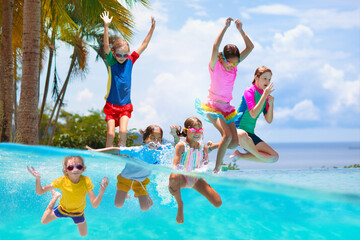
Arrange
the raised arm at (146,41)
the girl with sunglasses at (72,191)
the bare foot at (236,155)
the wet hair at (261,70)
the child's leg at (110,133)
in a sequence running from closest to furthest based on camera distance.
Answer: the girl with sunglasses at (72,191) → the child's leg at (110,133) → the wet hair at (261,70) → the raised arm at (146,41) → the bare foot at (236,155)

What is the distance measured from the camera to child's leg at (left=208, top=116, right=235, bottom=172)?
693cm

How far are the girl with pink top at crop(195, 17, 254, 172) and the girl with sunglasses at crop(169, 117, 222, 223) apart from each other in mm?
914

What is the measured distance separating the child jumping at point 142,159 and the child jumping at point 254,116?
1735mm

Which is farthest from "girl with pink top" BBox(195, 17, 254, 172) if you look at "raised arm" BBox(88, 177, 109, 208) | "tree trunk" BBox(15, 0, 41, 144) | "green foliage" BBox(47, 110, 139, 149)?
"green foliage" BBox(47, 110, 139, 149)

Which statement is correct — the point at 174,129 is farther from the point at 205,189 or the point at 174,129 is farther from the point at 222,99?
the point at 222,99

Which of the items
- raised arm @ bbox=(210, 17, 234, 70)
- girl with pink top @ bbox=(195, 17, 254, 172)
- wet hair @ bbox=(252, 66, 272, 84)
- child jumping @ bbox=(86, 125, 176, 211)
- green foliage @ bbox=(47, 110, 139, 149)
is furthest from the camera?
green foliage @ bbox=(47, 110, 139, 149)

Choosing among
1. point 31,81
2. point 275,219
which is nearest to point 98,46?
point 31,81

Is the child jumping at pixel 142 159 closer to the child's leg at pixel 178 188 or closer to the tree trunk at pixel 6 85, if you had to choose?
the child's leg at pixel 178 188

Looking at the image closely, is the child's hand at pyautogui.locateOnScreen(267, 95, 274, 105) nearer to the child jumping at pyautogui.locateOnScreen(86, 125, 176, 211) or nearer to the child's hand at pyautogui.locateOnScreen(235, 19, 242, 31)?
the child's hand at pyautogui.locateOnScreen(235, 19, 242, 31)

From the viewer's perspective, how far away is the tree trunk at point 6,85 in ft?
37.3

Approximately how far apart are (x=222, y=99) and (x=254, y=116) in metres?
0.66

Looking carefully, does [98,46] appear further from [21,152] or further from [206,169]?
[206,169]

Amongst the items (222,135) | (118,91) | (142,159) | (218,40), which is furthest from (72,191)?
(218,40)

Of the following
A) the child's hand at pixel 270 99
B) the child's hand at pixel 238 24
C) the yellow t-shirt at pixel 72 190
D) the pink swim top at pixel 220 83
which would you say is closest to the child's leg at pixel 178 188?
the yellow t-shirt at pixel 72 190
